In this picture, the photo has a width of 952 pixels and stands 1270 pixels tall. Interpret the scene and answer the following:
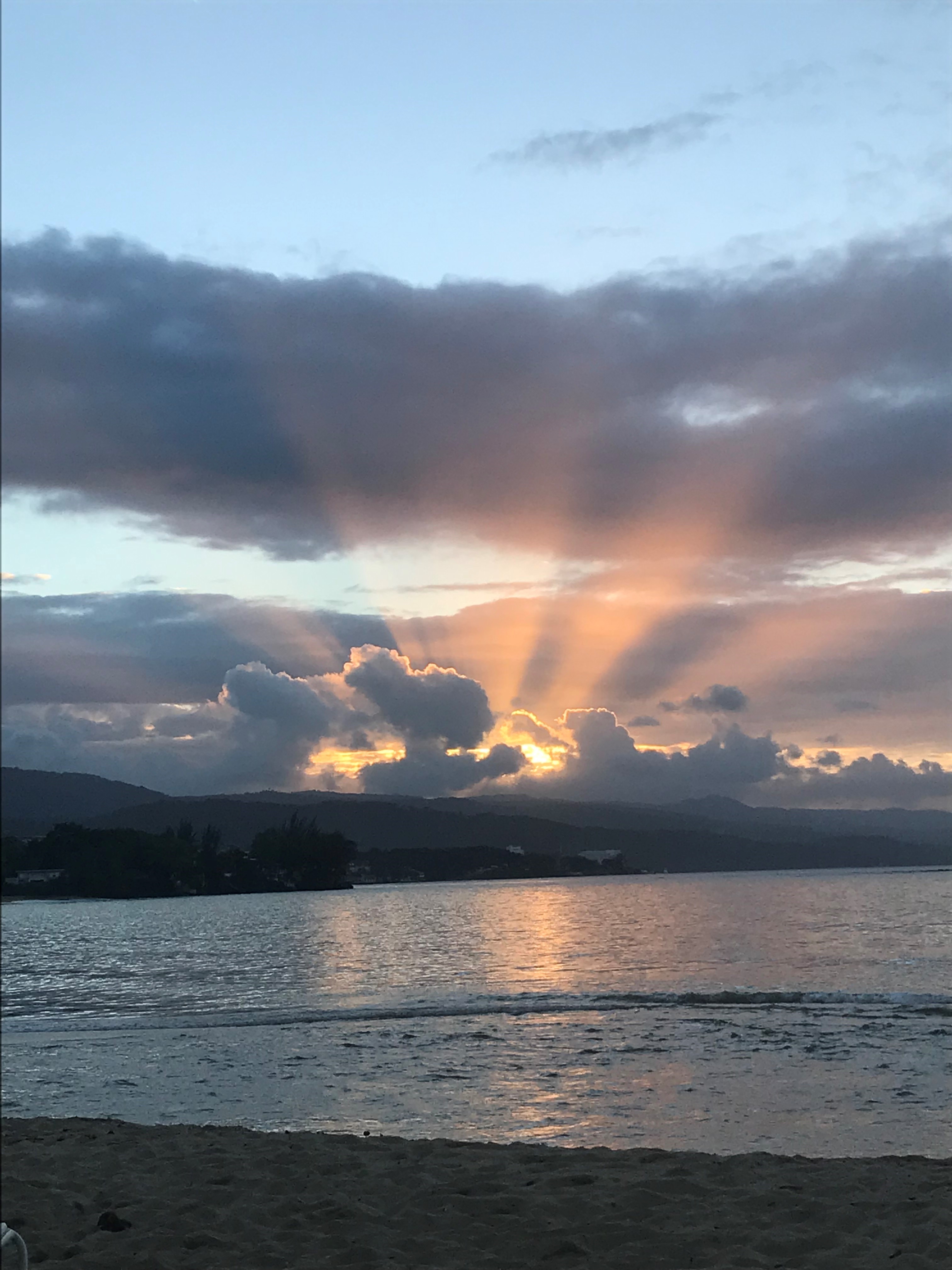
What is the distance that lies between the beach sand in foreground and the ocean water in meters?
2.11

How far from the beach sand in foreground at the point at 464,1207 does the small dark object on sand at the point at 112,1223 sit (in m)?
0.06

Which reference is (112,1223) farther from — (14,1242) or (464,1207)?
(14,1242)

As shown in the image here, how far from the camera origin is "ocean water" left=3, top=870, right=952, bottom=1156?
51.1 ft

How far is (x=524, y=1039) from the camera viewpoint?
77.7ft

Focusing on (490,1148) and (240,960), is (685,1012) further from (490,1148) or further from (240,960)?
(240,960)

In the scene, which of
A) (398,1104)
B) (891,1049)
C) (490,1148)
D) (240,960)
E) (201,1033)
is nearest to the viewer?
(490,1148)

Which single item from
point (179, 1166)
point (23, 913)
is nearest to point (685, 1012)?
point (179, 1166)

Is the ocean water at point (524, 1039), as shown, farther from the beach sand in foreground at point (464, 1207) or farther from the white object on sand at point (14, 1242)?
the white object on sand at point (14, 1242)

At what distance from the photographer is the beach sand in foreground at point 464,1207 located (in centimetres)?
897

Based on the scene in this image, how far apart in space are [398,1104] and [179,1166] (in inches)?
211

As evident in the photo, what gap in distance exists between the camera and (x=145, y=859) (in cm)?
19638

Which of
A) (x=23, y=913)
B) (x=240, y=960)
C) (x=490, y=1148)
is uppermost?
(x=490, y=1148)

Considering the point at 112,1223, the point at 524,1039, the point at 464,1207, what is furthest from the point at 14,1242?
the point at 524,1039

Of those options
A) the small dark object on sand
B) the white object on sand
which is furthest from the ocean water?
the white object on sand
